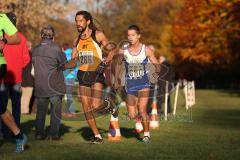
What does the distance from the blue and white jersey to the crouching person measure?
123 cm

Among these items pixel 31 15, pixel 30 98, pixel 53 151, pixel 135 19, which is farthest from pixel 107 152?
pixel 135 19

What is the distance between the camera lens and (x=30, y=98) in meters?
22.5

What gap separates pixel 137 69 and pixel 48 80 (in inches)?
65.7

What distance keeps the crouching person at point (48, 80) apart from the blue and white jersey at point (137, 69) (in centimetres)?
123

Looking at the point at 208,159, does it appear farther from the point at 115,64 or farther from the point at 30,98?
the point at 30,98

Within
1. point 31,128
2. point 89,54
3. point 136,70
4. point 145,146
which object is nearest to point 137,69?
point 136,70

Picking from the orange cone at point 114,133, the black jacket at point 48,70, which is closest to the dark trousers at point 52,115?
the black jacket at point 48,70

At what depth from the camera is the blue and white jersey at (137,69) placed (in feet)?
42.7

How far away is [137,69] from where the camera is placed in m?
13.1

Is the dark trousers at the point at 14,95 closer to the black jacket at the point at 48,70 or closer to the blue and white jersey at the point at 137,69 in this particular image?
the black jacket at the point at 48,70

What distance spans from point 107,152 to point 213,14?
40403 millimetres

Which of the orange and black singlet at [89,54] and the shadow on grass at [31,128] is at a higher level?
the orange and black singlet at [89,54]

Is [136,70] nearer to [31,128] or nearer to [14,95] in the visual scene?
[14,95]

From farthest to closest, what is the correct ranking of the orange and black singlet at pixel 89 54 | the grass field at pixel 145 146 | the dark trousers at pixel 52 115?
the dark trousers at pixel 52 115, the orange and black singlet at pixel 89 54, the grass field at pixel 145 146
